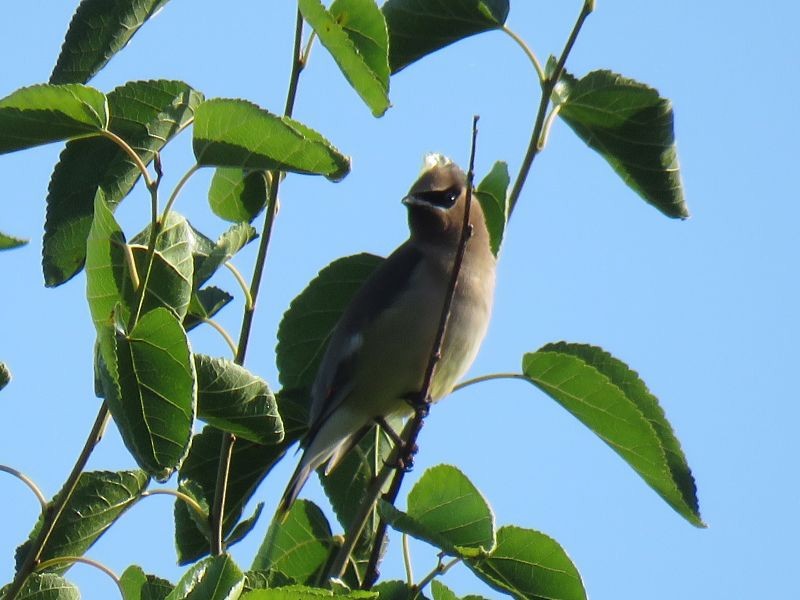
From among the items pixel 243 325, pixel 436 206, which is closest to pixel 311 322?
pixel 243 325

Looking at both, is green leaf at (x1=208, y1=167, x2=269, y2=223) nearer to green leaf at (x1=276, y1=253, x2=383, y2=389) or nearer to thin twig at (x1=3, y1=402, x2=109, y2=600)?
green leaf at (x1=276, y1=253, x2=383, y2=389)

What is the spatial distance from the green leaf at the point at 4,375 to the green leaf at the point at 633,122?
1344 mm

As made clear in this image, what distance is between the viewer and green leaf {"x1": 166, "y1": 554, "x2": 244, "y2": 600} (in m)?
1.81

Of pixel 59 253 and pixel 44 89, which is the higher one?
pixel 44 89

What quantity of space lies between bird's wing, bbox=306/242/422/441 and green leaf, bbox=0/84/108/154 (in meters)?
1.59

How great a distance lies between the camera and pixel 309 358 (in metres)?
3.02

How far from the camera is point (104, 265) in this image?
204 centimetres

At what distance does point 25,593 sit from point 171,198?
74 cm

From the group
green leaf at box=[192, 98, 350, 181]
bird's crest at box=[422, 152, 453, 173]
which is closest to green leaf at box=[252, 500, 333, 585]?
green leaf at box=[192, 98, 350, 181]

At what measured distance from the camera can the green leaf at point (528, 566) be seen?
2.22 meters

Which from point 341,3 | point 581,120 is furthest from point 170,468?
point 581,120

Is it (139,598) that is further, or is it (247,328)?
(247,328)

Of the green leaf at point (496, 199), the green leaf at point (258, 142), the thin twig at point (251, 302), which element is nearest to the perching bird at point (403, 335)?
the green leaf at point (496, 199)

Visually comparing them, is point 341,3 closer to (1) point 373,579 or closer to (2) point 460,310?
(1) point 373,579
